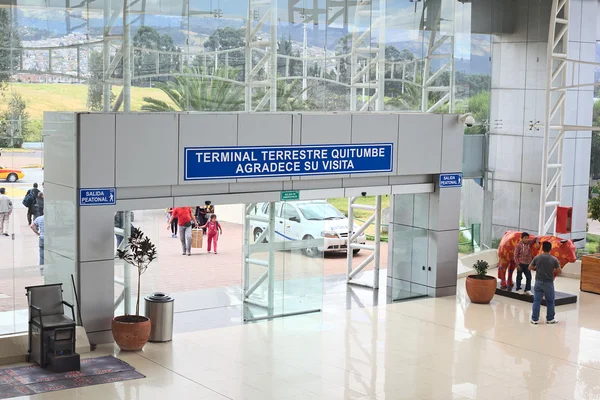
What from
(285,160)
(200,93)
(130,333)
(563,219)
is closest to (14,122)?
(200,93)

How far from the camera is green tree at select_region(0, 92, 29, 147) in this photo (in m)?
13.6

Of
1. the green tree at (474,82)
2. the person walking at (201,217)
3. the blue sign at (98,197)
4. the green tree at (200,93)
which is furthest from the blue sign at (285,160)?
the person walking at (201,217)

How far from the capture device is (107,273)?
14.0m

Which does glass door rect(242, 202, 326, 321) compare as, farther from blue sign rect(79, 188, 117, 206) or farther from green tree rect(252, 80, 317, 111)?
blue sign rect(79, 188, 117, 206)

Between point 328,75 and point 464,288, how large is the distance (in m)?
5.80

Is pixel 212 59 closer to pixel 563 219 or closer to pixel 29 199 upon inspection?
pixel 29 199

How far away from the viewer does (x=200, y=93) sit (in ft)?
49.7

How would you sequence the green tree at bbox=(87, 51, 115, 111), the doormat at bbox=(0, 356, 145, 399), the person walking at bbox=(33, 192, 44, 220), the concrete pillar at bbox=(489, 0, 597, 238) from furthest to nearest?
the concrete pillar at bbox=(489, 0, 597, 238) < the green tree at bbox=(87, 51, 115, 111) < the person walking at bbox=(33, 192, 44, 220) < the doormat at bbox=(0, 356, 145, 399)

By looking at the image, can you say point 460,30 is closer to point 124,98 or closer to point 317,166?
point 317,166

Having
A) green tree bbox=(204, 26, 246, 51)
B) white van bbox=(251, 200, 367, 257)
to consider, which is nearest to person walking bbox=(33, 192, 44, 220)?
green tree bbox=(204, 26, 246, 51)

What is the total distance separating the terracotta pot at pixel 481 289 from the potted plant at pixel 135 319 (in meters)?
6.78

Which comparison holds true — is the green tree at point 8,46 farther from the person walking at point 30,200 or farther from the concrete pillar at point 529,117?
the concrete pillar at point 529,117

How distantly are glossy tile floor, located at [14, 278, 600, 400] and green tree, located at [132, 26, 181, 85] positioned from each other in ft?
14.6

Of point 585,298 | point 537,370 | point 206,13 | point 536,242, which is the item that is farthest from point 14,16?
point 585,298
